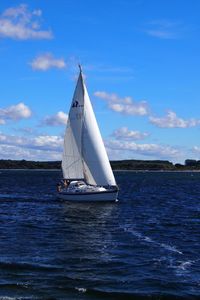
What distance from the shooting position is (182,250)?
109 ft

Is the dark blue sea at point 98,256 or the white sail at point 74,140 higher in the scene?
the white sail at point 74,140

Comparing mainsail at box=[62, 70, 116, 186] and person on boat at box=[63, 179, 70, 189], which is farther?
person on boat at box=[63, 179, 70, 189]

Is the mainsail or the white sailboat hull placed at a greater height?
the mainsail

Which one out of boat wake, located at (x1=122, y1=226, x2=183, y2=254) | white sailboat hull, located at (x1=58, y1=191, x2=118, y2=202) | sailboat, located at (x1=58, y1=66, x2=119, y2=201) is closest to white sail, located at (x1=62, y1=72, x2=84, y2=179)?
sailboat, located at (x1=58, y1=66, x2=119, y2=201)

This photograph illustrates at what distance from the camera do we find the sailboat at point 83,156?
2665 inches

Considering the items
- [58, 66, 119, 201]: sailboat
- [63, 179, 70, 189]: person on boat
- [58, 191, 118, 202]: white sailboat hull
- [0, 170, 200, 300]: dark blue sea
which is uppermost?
[58, 66, 119, 201]: sailboat

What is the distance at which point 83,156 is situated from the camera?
6975cm

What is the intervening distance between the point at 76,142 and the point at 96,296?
158 feet

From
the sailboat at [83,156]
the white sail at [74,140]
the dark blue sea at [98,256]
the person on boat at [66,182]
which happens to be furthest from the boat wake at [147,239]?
the person on boat at [66,182]

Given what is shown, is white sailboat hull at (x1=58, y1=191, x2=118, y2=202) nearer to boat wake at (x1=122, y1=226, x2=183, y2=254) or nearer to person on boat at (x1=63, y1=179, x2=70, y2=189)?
person on boat at (x1=63, y1=179, x2=70, y2=189)

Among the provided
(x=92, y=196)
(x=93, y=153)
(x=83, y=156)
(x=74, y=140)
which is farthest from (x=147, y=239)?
(x=74, y=140)

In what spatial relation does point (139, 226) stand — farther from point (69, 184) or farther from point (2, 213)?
point (69, 184)

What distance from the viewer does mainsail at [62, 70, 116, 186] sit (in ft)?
224

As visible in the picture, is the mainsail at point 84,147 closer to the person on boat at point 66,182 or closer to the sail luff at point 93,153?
the sail luff at point 93,153
